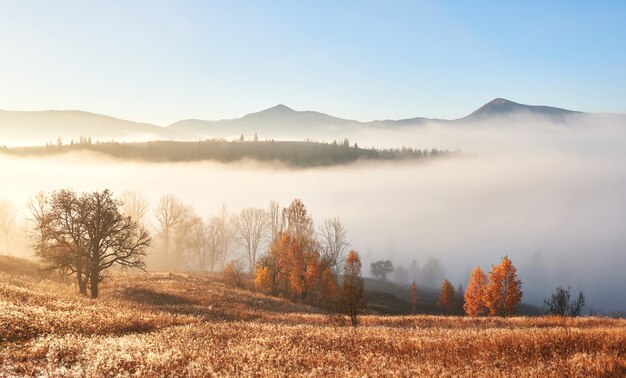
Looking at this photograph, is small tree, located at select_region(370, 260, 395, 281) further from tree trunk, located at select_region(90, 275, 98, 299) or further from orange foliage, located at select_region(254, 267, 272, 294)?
tree trunk, located at select_region(90, 275, 98, 299)

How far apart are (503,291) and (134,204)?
298 ft

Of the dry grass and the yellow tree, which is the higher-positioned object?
the dry grass

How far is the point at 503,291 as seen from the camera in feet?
241

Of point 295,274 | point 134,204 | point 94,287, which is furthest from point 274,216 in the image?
point 94,287

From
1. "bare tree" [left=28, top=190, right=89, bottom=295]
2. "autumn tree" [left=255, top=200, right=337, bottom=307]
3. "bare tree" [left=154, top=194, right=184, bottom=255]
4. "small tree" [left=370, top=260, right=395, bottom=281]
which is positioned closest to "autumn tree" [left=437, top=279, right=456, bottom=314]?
"autumn tree" [left=255, top=200, right=337, bottom=307]

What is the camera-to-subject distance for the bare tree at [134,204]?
358 ft

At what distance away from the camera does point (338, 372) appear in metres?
9.35

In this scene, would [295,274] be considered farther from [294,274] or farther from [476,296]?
[476,296]

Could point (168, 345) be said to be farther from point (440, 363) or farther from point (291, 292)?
point (291, 292)

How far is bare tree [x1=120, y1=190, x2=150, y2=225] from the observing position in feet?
358

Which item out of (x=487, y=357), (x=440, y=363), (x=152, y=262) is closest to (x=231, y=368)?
(x=440, y=363)

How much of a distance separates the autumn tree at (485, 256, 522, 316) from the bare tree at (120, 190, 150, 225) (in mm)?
85333

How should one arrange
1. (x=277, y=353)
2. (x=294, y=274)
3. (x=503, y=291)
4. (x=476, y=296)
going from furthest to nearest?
(x=476, y=296)
(x=503, y=291)
(x=294, y=274)
(x=277, y=353)

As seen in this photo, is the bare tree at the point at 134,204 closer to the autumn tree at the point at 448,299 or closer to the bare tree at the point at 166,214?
the bare tree at the point at 166,214
